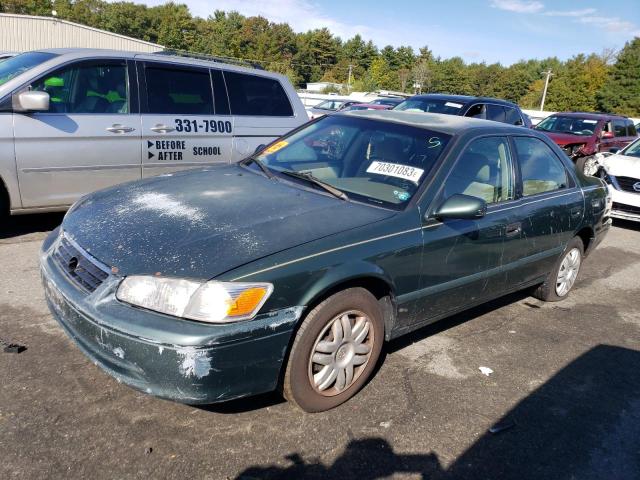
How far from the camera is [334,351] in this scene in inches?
115

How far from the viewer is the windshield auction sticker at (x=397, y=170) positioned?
138 inches

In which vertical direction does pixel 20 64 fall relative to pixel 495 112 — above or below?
above

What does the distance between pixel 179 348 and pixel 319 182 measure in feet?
5.36

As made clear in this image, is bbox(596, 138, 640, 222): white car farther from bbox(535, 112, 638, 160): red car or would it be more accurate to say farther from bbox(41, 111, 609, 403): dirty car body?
bbox(41, 111, 609, 403): dirty car body

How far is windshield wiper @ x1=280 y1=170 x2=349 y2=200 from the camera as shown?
11.3 feet

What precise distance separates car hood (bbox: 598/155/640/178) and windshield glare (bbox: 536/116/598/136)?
442 centimetres

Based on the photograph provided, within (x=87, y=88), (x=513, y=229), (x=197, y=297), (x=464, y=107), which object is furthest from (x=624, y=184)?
(x=197, y=297)

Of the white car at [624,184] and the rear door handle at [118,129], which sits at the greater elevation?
the rear door handle at [118,129]

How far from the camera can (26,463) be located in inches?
92.7

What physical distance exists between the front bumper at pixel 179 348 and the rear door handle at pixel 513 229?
1.96 metres

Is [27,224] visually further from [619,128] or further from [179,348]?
[619,128]

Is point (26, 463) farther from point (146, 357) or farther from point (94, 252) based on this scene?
point (94, 252)

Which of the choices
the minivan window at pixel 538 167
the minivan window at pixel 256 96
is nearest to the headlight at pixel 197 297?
the minivan window at pixel 538 167

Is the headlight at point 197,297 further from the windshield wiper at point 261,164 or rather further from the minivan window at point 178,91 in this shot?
the minivan window at point 178,91
